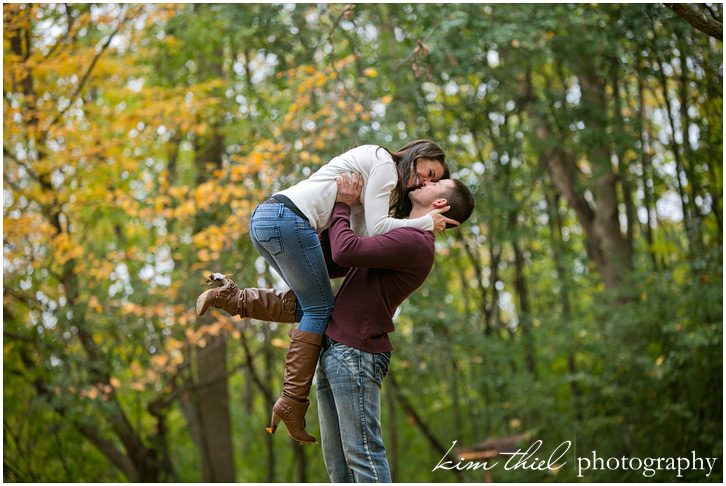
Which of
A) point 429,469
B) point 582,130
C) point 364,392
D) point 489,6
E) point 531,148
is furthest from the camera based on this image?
point 429,469

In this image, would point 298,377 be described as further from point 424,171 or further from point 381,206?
point 424,171

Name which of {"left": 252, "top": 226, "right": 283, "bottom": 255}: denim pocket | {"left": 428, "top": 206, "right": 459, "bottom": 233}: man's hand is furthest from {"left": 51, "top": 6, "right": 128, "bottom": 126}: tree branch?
{"left": 428, "top": 206, "right": 459, "bottom": 233}: man's hand

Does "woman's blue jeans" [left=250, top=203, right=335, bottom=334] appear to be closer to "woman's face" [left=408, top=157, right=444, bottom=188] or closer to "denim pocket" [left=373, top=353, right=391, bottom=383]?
"denim pocket" [left=373, top=353, right=391, bottom=383]

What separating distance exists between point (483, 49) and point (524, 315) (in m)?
2.85

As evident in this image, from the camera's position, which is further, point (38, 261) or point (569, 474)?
point (569, 474)

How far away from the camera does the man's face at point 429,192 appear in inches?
81.4

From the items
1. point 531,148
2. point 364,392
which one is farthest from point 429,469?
point 364,392

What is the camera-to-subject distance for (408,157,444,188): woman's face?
2.09 metres

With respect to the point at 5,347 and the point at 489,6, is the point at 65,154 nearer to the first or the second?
the point at 5,347

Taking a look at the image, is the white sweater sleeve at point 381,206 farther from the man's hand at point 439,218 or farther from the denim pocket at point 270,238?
the denim pocket at point 270,238

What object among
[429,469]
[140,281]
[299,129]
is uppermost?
[299,129]

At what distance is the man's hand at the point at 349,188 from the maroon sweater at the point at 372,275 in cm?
3

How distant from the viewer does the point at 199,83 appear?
671cm

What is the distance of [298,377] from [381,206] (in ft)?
1.91
